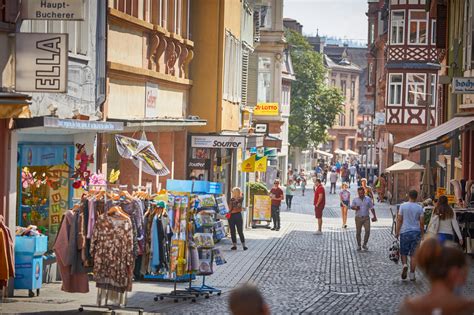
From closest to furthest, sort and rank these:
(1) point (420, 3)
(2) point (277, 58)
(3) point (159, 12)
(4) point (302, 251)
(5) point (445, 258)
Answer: (5) point (445, 258), (3) point (159, 12), (4) point (302, 251), (2) point (277, 58), (1) point (420, 3)

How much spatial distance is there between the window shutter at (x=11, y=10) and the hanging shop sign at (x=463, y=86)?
11625 millimetres

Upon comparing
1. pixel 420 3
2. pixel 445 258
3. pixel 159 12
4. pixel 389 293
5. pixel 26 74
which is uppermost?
pixel 420 3

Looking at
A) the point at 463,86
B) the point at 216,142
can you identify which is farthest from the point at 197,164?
the point at 463,86

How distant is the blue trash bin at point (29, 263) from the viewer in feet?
58.3

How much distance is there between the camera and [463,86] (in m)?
26.2

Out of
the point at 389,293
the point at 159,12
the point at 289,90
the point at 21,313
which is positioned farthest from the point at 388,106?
the point at 21,313

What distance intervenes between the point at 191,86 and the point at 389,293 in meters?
13.9

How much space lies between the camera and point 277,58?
62.1 m

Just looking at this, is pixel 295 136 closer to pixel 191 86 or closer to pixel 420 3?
pixel 420 3

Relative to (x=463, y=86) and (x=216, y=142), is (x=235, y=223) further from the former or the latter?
(x=463, y=86)

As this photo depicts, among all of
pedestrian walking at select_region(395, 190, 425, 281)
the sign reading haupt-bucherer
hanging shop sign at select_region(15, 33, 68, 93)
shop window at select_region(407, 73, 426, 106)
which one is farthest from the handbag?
shop window at select_region(407, 73, 426, 106)

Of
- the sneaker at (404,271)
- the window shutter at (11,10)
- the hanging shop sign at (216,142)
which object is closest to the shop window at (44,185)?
the window shutter at (11,10)

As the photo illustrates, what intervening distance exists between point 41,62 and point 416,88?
51751 millimetres

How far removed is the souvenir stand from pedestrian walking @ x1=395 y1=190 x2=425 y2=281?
4.05 metres
